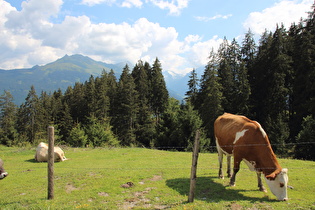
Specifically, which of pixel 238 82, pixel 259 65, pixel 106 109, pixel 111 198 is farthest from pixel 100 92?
pixel 111 198

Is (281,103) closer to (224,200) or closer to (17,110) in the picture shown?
(224,200)

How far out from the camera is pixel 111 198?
7621 mm

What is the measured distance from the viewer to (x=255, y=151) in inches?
312

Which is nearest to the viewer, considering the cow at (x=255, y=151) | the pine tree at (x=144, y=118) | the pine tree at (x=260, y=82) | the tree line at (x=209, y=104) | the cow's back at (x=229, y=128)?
the cow at (x=255, y=151)

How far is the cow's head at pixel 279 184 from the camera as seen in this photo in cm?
707

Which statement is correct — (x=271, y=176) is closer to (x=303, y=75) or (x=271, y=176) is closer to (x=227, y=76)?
(x=303, y=75)

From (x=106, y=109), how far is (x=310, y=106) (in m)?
38.4

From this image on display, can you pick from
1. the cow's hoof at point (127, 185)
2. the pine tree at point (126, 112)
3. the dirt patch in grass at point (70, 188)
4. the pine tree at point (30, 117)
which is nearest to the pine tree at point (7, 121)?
the pine tree at point (30, 117)

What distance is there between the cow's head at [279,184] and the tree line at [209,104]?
71.2ft

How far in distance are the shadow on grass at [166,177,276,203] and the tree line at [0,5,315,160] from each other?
2035 centimetres

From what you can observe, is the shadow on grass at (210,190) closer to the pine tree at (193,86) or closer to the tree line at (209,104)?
the tree line at (209,104)

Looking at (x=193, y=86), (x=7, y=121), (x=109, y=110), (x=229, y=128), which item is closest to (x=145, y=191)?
(x=229, y=128)

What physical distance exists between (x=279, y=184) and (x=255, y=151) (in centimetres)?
132

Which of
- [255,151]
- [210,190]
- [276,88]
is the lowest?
[210,190]
